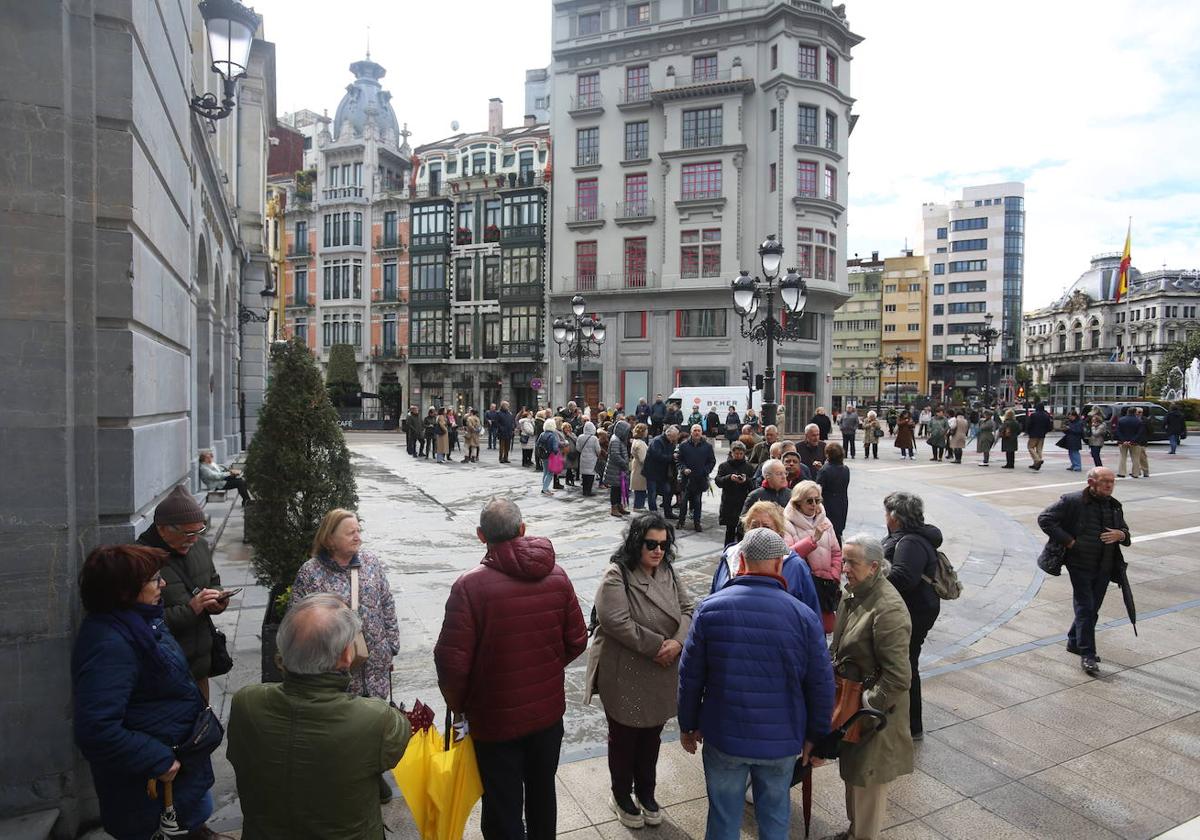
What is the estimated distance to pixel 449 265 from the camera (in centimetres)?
4756

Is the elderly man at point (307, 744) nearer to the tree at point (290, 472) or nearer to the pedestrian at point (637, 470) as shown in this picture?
the tree at point (290, 472)

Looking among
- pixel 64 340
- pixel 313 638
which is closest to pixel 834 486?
pixel 313 638

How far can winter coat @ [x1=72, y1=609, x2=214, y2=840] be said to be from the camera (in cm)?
276

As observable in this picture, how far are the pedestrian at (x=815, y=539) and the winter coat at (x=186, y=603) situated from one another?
13.1ft

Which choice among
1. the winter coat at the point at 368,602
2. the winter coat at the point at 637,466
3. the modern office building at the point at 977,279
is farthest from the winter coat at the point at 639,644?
the modern office building at the point at 977,279

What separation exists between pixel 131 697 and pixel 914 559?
4209 mm

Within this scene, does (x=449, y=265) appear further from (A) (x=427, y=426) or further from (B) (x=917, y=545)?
(B) (x=917, y=545)

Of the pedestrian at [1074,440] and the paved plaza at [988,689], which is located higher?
the pedestrian at [1074,440]

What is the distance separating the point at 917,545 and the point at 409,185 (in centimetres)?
5103

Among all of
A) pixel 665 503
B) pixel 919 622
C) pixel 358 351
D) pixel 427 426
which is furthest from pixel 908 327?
pixel 919 622

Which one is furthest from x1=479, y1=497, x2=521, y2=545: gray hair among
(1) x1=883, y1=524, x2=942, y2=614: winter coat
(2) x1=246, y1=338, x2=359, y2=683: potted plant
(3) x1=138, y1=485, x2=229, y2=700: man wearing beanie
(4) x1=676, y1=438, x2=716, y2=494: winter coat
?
(4) x1=676, y1=438, x2=716, y2=494: winter coat

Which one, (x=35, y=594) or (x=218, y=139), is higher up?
(x=218, y=139)

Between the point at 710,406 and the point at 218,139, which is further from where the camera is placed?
the point at 710,406

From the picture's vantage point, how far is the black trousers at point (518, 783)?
3.23 m
